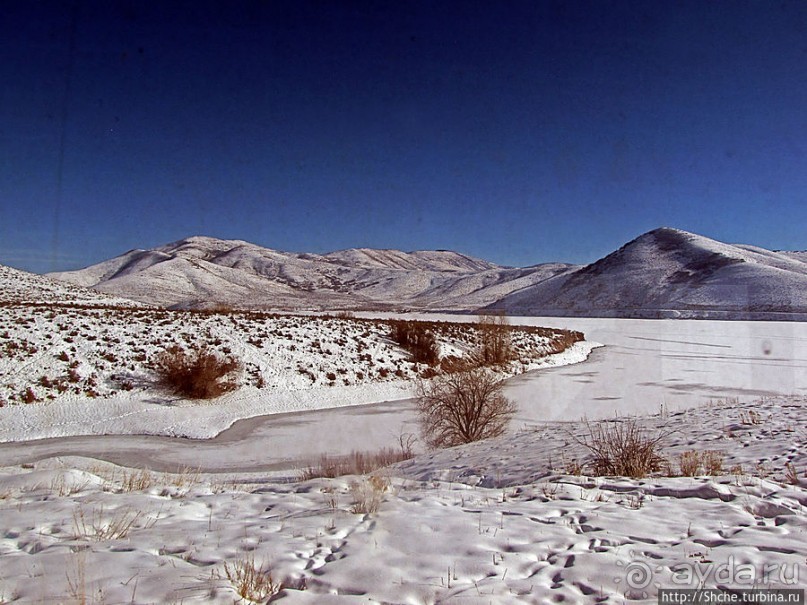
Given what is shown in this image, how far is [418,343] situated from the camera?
25.2 metres

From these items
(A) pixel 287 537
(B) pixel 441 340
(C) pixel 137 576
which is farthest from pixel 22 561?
(B) pixel 441 340

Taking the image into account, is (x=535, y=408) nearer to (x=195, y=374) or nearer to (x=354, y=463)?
(x=354, y=463)

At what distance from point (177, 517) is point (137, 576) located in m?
1.58

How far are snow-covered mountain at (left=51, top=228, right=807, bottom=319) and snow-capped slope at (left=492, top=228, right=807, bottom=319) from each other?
0.61ft

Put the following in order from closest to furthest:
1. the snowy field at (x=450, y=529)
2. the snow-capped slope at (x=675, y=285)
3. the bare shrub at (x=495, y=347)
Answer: the snowy field at (x=450, y=529), the bare shrub at (x=495, y=347), the snow-capped slope at (x=675, y=285)

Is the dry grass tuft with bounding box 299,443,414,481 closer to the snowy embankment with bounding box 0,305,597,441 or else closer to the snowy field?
the snowy field

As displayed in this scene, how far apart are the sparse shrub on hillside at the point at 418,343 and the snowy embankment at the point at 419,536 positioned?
17441 mm

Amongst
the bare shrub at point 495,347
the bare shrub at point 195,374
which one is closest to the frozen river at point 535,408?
→ the bare shrub at point 495,347

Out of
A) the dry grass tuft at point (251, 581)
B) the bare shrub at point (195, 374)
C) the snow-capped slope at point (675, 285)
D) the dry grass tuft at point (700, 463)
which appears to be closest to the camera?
the dry grass tuft at point (251, 581)

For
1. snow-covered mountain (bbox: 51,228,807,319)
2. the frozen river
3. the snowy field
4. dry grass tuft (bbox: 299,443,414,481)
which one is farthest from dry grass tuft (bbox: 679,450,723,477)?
snow-covered mountain (bbox: 51,228,807,319)

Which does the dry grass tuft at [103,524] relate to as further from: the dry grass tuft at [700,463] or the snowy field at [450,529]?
the dry grass tuft at [700,463]

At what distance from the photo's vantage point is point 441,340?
2783 cm

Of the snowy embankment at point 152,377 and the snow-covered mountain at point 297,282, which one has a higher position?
the snow-covered mountain at point 297,282

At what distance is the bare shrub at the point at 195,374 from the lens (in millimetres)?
16734
